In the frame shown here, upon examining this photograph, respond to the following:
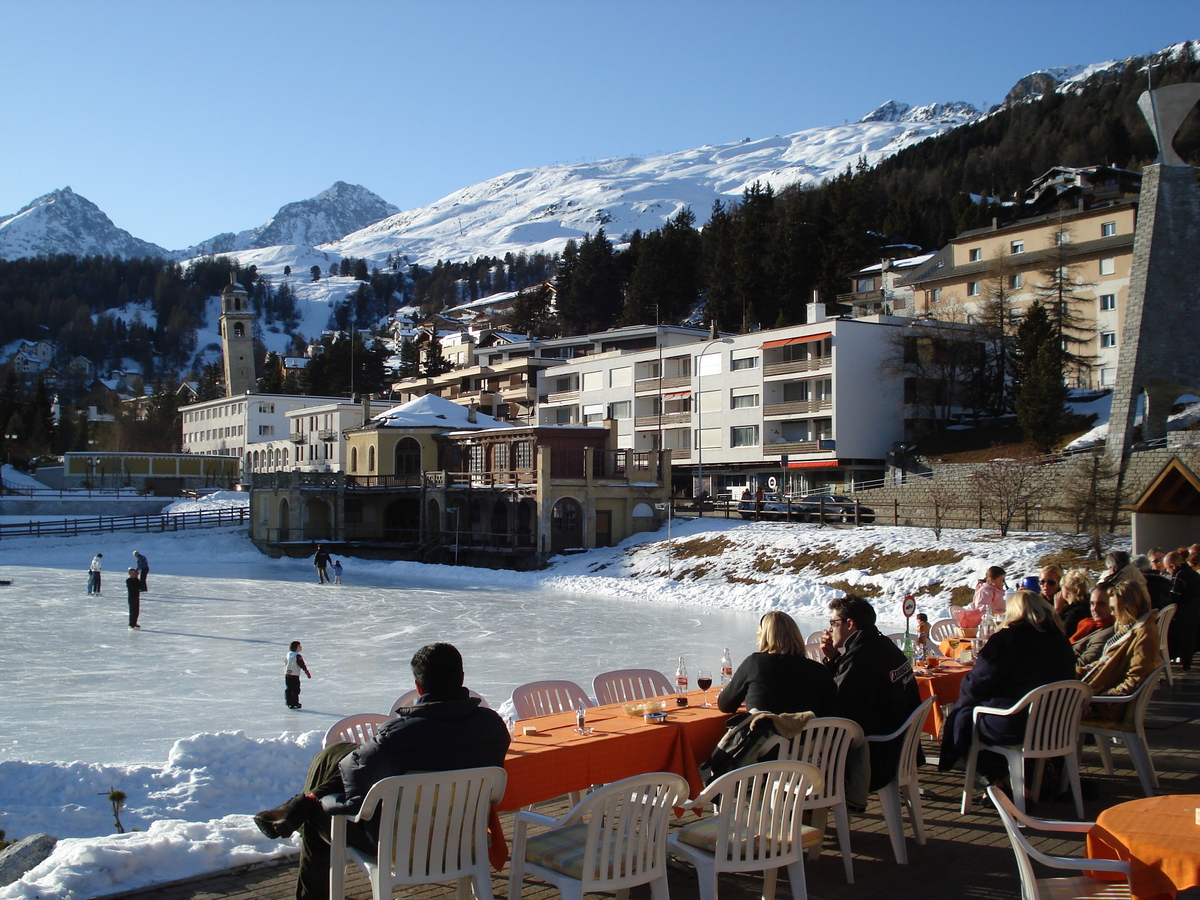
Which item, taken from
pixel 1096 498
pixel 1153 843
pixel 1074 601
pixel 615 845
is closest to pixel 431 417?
pixel 1096 498

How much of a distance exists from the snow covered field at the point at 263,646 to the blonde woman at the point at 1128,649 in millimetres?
5975

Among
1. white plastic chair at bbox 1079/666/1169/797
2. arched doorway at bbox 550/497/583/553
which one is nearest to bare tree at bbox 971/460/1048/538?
arched doorway at bbox 550/497/583/553

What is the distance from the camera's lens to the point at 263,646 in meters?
20.4

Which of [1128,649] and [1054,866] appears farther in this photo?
[1128,649]

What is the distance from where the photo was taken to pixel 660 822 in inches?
176

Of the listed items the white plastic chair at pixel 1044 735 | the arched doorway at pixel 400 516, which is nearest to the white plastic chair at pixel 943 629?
the white plastic chair at pixel 1044 735

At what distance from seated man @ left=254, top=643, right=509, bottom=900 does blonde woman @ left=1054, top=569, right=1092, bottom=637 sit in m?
6.56

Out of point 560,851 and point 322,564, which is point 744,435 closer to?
Result: point 322,564

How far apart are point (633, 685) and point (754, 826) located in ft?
9.93

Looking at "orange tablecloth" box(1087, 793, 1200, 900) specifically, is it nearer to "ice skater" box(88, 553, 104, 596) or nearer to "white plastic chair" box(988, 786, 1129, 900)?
"white plastic chair" box(988, 786, 1129, 900)

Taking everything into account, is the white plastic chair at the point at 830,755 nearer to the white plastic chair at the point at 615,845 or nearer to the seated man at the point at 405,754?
the white plastic chair at the point at 615,845

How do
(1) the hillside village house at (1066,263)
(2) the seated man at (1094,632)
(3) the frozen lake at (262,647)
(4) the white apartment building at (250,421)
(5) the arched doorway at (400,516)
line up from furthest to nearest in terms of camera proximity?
(4) the white apartment building at (250,421)
(5) the arched doorway at (400,516)
(1) the hillside village house at (1066,263)
(3) the frozen lake at (262,647)
(2) the seated man at (1094,632)

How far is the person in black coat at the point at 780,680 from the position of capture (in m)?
→ 5.56

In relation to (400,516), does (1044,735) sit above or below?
above
